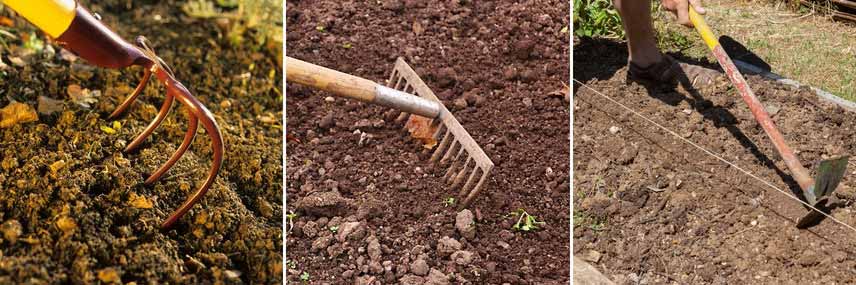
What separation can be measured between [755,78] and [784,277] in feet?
3.40

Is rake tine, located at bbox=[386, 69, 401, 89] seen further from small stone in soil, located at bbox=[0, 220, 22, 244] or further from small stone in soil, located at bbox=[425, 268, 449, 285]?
small stone in soil, located at bbox=[0, 220, 22, 244]

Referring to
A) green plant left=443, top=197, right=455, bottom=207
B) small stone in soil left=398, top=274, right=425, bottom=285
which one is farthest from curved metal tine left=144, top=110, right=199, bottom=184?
green plant left=443, top=197, right=455, bottom=207

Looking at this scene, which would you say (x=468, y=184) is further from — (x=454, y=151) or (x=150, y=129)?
(x=150, y=129)

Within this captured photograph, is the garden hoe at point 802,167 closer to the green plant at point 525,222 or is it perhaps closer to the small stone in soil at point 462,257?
the green plant at point 525,222

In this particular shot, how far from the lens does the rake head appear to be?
246 cm

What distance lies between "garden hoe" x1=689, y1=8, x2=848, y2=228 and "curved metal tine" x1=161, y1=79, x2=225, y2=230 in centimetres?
161

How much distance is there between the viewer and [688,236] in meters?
2.52

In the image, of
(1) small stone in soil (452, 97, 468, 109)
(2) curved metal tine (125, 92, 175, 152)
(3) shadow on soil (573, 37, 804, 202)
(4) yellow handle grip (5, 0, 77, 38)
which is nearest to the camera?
(4) yellow handle grip (5, 0, 77, 38)

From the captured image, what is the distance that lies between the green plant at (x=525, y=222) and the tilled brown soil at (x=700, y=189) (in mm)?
204

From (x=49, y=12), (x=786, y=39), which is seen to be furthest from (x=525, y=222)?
(x=786, y=39)

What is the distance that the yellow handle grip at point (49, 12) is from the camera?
1.71 metres

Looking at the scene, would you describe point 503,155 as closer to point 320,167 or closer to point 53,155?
point 320,167

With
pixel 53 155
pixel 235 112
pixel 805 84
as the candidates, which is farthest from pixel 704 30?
pixel 53 155

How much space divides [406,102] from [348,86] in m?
0.21
